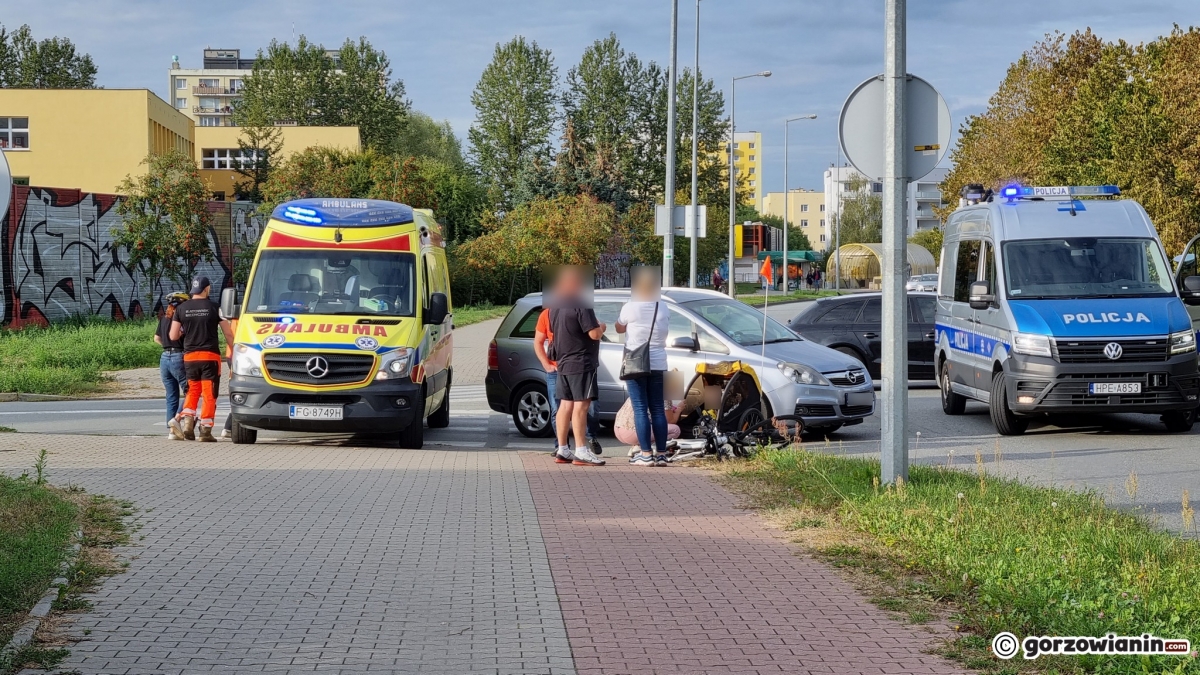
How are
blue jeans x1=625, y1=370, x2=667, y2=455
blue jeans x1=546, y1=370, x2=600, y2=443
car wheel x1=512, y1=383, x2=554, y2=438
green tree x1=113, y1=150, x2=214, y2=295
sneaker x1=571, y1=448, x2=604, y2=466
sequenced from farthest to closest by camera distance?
green tree x1=113, y1=150, x2=214, y2=295 < car wheel x1=512, y1=383, x2=554, y2=438 < blue jeans x1=546, y1=370, x2=600, y2=443 < sneaker x1=571, y1=448, x2=604, y2=466 < blue jeans x1=625, y1=370, x2=667, y2=455

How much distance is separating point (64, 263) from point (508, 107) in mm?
48447

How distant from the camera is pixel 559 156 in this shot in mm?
65188

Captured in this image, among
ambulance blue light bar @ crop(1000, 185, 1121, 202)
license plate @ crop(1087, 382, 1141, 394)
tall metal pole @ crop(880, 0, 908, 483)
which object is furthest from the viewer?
ambulance blue light bar @ crop(1000, 185, 1121, 202)

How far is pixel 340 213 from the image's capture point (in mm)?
14250

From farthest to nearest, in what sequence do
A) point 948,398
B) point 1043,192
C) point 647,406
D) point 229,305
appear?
point 948,398 → point 1043,192 → point 229,305 → point 647,406

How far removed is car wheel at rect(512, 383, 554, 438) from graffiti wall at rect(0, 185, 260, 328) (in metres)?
19.7

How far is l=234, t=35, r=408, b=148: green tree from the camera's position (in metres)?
88.9

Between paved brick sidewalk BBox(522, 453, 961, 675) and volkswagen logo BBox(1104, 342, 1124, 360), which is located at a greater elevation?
volkswagen logo BBox(1104, 342, 1124, 360)

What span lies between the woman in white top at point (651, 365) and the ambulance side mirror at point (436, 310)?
256cm

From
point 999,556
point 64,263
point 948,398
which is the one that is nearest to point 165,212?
A: point 64,263

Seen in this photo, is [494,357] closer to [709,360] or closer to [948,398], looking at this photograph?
[709,360]

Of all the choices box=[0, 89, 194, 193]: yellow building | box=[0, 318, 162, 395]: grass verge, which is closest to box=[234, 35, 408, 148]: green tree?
box=[0, 89, 194, 193]: yellow building

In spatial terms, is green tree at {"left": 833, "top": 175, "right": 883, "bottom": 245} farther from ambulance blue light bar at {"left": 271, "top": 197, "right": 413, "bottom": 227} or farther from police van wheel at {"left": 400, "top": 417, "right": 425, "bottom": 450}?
police van wheel at {"left": 400, "top": 417, "right": 425, "bottom": 450}

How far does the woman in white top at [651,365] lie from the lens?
11.8m
